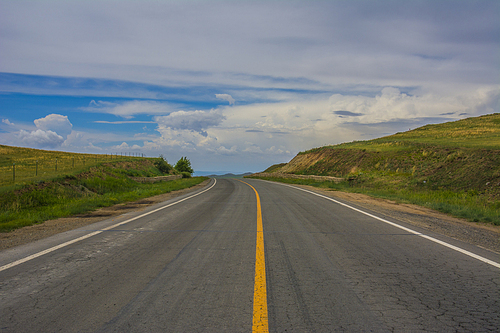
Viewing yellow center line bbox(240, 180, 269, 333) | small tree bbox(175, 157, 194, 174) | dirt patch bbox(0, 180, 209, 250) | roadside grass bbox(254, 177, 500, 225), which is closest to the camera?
yellow center line bbox(240, 180, 269, 333)

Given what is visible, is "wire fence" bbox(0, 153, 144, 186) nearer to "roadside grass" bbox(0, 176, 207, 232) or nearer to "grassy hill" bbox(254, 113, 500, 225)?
"roadside grass" bbox(0, 176, 207, 232)

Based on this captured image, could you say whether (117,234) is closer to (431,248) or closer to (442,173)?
(431,248)

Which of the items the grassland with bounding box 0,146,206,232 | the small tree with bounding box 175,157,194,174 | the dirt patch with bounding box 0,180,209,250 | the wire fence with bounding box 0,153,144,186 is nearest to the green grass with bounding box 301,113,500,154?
the dirt patch with bounding box 0,180,209,250

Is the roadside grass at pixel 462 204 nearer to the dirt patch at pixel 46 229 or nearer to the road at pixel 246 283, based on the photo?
the road at pixel 246 283

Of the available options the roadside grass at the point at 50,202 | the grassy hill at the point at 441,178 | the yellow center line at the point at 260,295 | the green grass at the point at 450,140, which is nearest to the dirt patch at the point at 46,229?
the roadside grass at the point at 50,202

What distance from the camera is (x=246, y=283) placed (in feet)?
12.9

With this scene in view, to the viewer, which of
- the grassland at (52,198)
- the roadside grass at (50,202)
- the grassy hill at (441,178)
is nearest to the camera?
the roadside grass at (50,202)

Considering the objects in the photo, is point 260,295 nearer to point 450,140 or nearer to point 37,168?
point 37,168

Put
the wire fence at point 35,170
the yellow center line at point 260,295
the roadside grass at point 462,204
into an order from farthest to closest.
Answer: the wire fence at point 35,170 < the roadside grass at point 462,204 < the yellow center line at point 260,295

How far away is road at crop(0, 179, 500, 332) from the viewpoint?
2975 millimetres

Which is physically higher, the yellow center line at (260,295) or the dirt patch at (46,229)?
the dirt patch at (46,229)

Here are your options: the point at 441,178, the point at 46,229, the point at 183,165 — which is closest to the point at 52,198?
the point at 46,229

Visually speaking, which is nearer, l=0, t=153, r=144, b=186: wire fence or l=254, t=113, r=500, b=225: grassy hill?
l=254, t=113, r=500, b=225: grassy hill

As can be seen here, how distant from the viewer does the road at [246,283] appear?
9.76 ft
